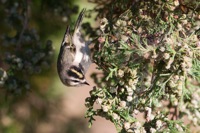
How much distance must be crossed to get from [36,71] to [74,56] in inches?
14.0

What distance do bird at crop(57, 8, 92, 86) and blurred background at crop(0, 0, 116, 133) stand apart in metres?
0.09

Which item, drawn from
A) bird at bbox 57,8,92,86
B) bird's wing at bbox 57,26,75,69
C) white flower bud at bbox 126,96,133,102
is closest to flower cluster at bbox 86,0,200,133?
white flower bud at bbox 126,96,133,102

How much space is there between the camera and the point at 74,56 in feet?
11.7

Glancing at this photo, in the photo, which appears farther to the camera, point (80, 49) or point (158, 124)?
point (80, 49)

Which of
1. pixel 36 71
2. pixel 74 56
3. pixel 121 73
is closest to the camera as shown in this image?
pixel 121 73

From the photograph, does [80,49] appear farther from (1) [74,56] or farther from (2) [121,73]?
(2) [121,73]

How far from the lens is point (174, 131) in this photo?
2.53 meters

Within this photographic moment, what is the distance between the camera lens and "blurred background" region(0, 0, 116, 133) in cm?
338

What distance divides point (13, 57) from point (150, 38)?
1195 mm

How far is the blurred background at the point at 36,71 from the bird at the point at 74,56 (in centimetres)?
9

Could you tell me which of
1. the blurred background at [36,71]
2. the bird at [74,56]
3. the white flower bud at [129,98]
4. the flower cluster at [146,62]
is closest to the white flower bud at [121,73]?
the flower cluster at [146,62]

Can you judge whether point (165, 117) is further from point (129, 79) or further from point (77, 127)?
point (77, 127)

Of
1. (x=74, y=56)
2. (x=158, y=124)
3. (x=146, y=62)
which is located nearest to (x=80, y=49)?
(x=74, y=56)

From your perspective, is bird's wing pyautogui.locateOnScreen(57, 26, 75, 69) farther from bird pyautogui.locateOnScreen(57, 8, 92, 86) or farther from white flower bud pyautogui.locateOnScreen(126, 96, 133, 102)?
white flower bud pyautogui.locateOnScreen(126, 96, 133, 102)
